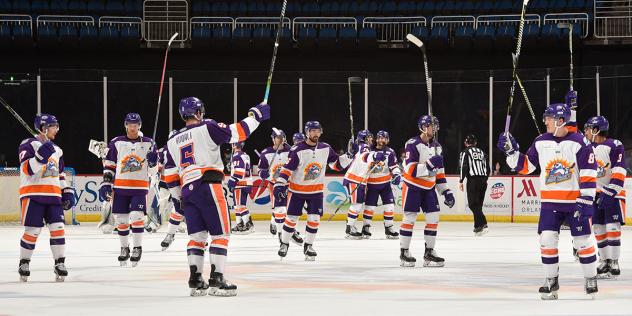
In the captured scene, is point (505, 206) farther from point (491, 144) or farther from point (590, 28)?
point (590, 28)

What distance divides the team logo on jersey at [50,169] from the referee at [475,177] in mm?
8184

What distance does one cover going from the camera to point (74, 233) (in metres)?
15.8

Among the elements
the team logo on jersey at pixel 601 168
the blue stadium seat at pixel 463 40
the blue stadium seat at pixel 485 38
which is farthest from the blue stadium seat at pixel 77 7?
the team logo on jersey at pixel 601 168

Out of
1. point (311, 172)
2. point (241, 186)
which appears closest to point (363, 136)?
point (241, 186)

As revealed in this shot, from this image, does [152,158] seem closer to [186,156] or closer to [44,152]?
[44,152]

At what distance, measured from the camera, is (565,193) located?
7402 millimetres

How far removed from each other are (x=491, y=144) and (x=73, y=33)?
10568 millimetres

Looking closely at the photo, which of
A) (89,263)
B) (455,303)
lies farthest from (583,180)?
(89,263)

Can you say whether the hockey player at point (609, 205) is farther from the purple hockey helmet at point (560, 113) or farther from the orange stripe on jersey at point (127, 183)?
the orange stripe on jersey at point (127, 183)

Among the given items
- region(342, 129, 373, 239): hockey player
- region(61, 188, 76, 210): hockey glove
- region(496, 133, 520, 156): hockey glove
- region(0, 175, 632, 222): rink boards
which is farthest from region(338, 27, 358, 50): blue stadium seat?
region(496, 133, 520, 156): hockey glove

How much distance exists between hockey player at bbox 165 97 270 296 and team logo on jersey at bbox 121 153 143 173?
2834mm

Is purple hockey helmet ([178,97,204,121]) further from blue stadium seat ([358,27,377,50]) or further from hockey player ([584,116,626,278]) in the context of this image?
blue stadium seat ([358,27,377,50])

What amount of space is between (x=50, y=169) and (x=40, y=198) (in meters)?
0.28

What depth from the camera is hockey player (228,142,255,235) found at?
15.2 metres
